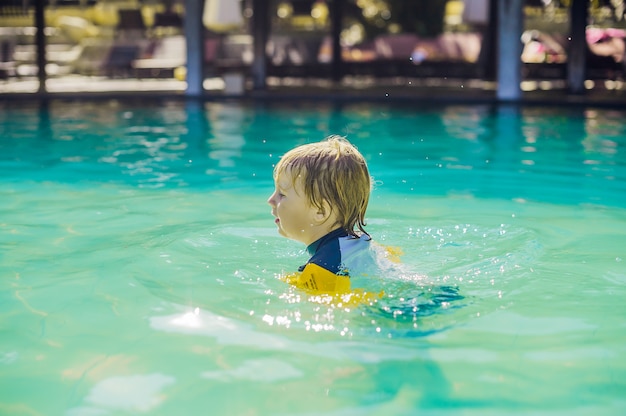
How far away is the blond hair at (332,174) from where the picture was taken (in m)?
3.71

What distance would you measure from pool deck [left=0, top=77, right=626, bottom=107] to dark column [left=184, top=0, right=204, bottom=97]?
0.27 meters

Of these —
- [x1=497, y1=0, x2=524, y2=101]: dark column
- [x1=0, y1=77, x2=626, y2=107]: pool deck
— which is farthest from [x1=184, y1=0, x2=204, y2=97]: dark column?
[x1=497, y1=0, x2=524, y2=101]: dark column

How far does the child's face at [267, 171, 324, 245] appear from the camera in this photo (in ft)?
12.3

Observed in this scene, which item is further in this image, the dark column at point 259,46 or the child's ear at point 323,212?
the dark column at point 259,46

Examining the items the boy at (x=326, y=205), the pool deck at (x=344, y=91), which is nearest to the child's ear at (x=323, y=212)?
the boy at (x=326, y=205)

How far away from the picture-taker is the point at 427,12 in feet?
75.6

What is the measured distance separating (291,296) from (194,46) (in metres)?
13.2

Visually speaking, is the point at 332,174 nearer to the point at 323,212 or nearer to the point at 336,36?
the point at 323,212

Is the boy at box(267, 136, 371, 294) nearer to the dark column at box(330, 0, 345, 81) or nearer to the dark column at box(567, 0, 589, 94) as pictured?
the dark column at box(567, 0, 589, 94)

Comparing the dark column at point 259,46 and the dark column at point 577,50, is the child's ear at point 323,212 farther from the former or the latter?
the dark column at point 259,46

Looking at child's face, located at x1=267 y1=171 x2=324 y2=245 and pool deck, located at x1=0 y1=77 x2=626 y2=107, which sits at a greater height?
child's face, located at x1=267 y1=171 x2=324 y2=245

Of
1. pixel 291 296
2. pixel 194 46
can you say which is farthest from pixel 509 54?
pixel 291 296

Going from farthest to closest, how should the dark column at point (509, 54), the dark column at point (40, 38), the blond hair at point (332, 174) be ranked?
the dark column at point (40, 38)
the dark column at point (509, 54)
the blond hair at point (332, 174)

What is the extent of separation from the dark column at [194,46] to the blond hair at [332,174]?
12889mm
